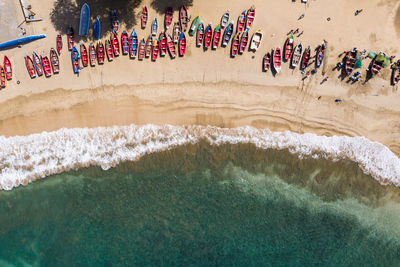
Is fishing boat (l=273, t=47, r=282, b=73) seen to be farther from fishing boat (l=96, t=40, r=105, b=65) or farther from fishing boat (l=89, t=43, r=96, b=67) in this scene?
fishing boat (l=89, t=43, r=96, b=67)

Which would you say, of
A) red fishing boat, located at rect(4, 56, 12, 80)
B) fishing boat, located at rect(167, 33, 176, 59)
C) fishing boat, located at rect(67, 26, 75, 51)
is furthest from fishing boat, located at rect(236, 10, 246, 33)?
red fishing boat, located at rect(4, 56, 12, 80)

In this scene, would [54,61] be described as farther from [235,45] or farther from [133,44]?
[235,45]

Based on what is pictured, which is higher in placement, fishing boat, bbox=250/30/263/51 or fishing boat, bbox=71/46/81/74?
fishing boat, bbox=250/30/263/51

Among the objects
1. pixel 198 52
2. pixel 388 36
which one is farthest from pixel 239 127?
pixel 388 36

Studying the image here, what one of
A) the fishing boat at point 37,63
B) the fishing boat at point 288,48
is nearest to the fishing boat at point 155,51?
the fishing boat at point 37,63

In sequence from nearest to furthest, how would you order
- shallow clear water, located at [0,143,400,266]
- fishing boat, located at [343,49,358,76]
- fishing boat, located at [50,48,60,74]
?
fishing boat, located at [343,49,358,76] → shallow clear water, located at [0,143,400,266] → fishing boat, located at [50,48,60,74]

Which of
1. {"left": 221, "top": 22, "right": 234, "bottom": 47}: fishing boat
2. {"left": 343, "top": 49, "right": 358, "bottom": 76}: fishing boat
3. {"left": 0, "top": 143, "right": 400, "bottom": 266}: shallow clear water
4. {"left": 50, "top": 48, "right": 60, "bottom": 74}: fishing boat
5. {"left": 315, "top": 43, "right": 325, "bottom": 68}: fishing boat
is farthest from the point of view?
{"left": 50, "top": 48, "right": 60, "bottom": 74}: fishing boat
